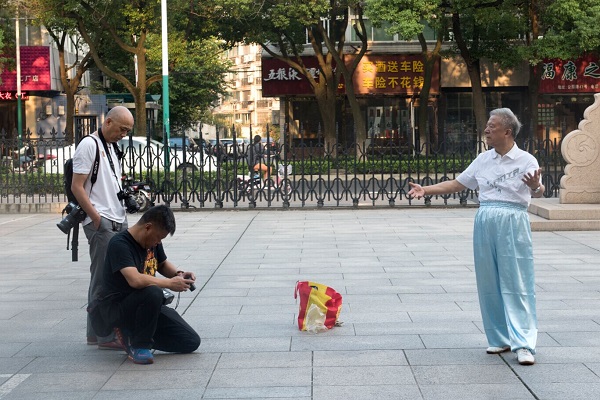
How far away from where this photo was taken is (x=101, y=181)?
24.4 ft

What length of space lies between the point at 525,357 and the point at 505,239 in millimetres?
776

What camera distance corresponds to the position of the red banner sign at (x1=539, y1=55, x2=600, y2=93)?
3875 cm

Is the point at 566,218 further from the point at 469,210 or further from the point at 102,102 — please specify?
the point at 102,102

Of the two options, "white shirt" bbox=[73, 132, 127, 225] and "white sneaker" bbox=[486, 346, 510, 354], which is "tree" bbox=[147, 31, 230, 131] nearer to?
"white shirt" bbox=[73, 132, 127, 225]

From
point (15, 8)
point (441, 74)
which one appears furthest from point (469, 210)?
point (15, 8)

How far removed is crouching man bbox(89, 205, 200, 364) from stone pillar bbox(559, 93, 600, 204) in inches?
431

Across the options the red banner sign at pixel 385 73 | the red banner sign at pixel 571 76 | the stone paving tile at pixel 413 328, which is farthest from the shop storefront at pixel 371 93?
the stone paving tile at pixel 413 328

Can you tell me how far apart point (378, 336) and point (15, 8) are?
32.9m

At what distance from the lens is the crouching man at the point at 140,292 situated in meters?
6.68

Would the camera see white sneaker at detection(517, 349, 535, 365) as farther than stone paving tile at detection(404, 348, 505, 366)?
No

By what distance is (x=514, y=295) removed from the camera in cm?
672

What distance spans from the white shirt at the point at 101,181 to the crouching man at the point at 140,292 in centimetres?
63

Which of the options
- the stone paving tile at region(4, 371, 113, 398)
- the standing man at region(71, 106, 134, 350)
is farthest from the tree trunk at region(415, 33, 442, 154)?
the stone paving tile at region(4, 371, 113, 398)

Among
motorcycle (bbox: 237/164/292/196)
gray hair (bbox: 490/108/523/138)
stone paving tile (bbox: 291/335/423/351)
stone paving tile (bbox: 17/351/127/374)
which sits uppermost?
gray hair (bbox: 490/108/523/138)
